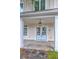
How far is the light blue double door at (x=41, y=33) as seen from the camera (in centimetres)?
990

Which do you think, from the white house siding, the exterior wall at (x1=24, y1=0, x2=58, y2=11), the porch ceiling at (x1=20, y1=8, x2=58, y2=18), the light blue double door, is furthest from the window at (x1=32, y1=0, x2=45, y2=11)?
the light blue double door

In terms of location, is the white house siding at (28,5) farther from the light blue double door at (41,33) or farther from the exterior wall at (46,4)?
the light blue double door at (41,33)

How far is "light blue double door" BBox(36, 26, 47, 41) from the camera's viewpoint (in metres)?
9.90

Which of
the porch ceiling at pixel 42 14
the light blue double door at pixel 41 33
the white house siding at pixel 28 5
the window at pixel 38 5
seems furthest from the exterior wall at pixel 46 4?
the light blue double door at pixel 41 33

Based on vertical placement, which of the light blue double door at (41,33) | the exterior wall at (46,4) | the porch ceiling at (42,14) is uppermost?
the exterior wall at (46,4)

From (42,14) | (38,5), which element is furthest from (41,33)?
(42,14)

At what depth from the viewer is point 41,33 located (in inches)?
400

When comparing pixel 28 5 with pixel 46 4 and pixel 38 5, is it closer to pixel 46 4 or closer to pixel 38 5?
pixel 38 5

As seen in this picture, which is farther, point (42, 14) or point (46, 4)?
point (46, 4)
